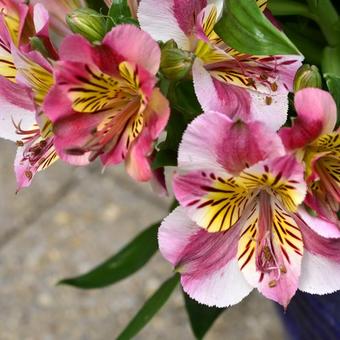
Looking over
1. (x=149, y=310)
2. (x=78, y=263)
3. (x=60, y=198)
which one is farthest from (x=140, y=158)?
(x=60, y=198)

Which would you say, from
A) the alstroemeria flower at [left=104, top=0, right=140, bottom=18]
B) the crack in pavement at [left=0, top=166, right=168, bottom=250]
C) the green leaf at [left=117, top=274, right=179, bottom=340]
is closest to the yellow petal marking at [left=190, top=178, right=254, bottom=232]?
the alstroemeria flower at [left=104, top=0, right=140, bottom=18]

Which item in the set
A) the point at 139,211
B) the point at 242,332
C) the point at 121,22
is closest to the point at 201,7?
the point at 121,22

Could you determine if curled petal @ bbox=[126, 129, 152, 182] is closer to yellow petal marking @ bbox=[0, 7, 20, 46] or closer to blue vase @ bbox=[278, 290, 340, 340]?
yellow petal marking @ bbox=[0, 7, 20, 46]

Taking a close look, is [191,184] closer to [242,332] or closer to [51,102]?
[51,102]

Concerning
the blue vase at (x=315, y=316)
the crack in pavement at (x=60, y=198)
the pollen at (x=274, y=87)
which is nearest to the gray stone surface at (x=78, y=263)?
the crack in pavement at (x=60, y=198)

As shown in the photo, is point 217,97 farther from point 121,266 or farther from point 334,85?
point 121,266

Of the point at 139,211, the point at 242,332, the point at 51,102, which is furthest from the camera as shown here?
the point at 139,211

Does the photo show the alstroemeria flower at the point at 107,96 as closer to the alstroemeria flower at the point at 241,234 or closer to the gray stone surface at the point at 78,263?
the alstroemeria flower at the point at 241,234
